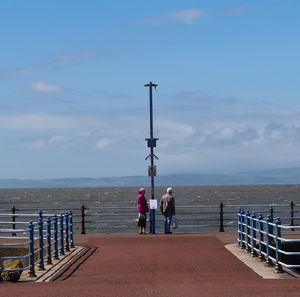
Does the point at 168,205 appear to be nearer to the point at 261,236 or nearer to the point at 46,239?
the point at 46,239

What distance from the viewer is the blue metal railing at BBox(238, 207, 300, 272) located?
1501cm

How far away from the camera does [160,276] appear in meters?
14.8

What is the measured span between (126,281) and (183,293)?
2.22m

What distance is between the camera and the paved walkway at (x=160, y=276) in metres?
12.1

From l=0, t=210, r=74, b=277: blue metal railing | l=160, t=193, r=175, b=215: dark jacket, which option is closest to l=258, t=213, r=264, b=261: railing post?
l=0, t=210, r=74, b=277: blue metal railing

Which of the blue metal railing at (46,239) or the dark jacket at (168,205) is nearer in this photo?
the blue metal railing at (46,239)

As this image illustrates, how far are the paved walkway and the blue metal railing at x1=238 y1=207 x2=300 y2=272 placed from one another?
2.03 feet

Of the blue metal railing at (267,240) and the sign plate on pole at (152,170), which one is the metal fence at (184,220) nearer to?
the blue metal railing at (267,240)

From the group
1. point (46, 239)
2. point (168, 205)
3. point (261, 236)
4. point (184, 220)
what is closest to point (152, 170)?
point (168, 205)

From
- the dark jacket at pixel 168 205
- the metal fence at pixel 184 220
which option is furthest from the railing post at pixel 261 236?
the dark jacket at pixel 168 205

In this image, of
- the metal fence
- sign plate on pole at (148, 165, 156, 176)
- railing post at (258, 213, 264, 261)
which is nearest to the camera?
railing post at (258, 213, 264, 261)

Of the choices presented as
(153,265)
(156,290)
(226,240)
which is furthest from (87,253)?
(156,290)

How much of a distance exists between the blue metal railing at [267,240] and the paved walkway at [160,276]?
62 cm

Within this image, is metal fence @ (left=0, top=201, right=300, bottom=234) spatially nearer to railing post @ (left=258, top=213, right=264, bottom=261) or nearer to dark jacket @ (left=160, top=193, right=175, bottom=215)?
dark jacket @ (left=160, top=193, right=175, bottom=215)
